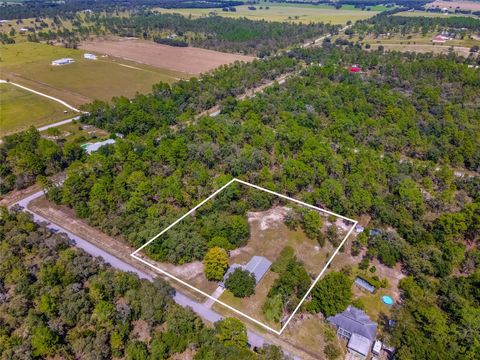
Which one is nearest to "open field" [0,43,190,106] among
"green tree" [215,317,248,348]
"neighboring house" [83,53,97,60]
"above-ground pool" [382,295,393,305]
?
"neighboring house" [83,53,97,60]

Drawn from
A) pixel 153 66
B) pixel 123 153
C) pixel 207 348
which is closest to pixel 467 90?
pixel 123 153

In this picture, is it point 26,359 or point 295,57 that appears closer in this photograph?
point 26,359

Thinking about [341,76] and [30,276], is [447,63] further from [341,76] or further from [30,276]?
[30,276]

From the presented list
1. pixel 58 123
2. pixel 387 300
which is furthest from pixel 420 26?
pixel 387 300

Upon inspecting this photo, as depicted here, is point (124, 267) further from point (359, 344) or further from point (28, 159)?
point (28, 159)

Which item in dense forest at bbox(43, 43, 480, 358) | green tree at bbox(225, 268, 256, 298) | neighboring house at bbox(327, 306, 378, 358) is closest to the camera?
neighboring house at bbox(327, 306, 378, 358)

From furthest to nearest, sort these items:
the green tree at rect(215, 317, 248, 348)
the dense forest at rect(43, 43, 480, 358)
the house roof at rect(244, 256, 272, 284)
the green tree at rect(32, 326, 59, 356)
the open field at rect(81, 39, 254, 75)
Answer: the open field at rect(81, 39, 254, 75), the dense forest at rect(43, 43, 480, 358), the house roof at rect(244, 256, 272, 284), the green tree at rect(215, 317, 248, 348), the green tree at rect(32, 326, 59, 356)

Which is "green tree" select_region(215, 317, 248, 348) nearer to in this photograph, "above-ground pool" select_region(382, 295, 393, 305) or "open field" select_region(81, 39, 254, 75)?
"above-ground pool" select_region(382, 295, 393, 305)

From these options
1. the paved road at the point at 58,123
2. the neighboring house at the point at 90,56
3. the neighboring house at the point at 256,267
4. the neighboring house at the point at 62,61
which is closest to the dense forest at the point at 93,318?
the neighboring house at the point at 256,267
